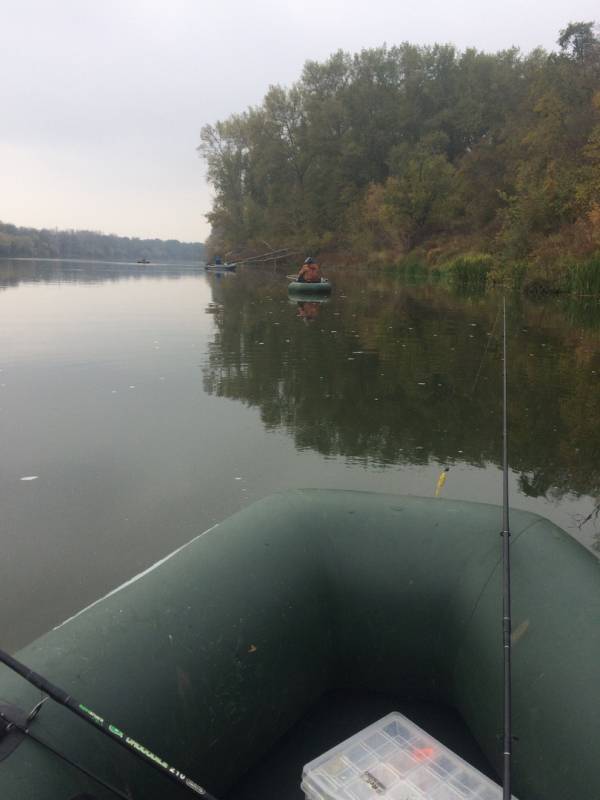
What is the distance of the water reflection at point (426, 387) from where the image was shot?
479cm

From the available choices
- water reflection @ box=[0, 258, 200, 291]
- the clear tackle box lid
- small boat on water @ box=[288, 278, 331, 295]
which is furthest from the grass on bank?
the clear tackle box lid

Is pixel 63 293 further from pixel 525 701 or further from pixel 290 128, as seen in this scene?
pixel 290 128

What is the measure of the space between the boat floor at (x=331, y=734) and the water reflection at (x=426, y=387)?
2.23 meters

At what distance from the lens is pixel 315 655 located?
2031 millimetres

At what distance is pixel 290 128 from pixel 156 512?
167 feet

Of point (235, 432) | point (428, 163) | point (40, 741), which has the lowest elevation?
point (235, 432)

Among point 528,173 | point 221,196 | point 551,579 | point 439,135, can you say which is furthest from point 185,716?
point 221,196

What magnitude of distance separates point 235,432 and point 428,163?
114ft

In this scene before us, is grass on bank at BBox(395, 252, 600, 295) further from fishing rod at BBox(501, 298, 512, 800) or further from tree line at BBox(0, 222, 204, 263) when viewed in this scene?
tree line at BBox(0, 222, 204, 263)

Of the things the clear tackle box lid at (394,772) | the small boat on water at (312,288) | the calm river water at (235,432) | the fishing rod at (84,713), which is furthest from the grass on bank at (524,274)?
the fishing rod at (84,713)

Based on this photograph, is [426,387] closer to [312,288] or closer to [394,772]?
[394,772]

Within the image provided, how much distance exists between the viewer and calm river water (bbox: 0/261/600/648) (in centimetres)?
336

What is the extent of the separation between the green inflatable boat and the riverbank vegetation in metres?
19.0

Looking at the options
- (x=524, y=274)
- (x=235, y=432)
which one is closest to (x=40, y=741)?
(x=235, y=432)
